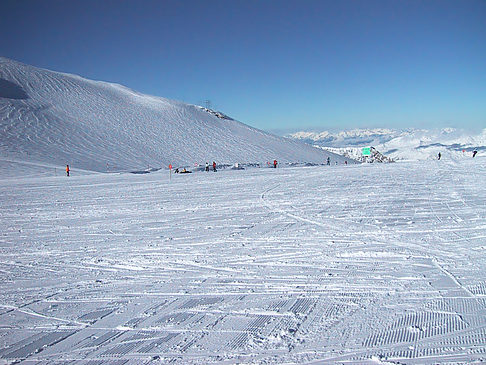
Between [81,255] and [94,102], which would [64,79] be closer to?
[94,102]

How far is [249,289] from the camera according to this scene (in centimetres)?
452

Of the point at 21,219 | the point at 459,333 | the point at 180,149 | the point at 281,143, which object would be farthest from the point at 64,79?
the point at 459,333

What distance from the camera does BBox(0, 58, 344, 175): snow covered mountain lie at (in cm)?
4409

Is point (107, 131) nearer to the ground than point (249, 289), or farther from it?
farther from it

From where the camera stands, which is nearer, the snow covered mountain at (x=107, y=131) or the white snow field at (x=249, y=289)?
the white snow field at (x=249, y=289)

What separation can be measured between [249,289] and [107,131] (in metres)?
59.4

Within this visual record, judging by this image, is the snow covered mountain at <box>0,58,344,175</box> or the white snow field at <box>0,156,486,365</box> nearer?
the white snow field at <box>0,156,486,365</box>

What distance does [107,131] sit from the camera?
58.0m

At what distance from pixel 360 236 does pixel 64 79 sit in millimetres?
87032

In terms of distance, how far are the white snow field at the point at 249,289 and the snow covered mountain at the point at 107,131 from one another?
2913 cm

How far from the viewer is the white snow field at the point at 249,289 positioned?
3252 millimetres

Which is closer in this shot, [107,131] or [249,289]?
[249,289]

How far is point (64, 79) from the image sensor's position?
77688mm

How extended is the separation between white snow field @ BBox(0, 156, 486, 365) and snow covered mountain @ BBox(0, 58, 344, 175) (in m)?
29.1
